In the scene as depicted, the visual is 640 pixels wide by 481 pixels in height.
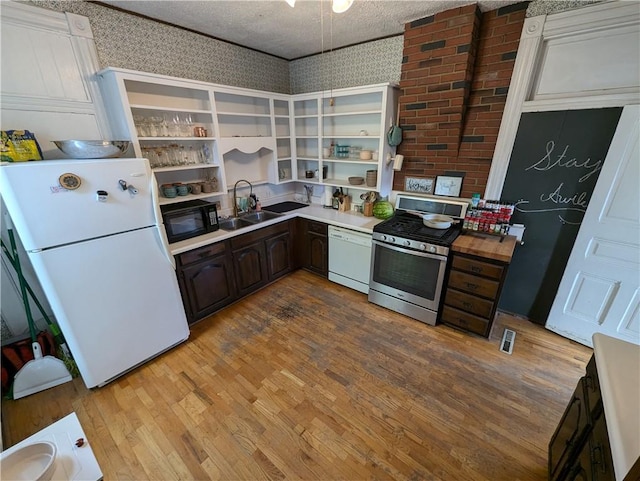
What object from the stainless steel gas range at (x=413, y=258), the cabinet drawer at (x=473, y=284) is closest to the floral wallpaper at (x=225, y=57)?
the stainless steel gas range at (x=413, y=258)

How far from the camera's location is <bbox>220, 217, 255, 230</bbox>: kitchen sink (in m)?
3.00

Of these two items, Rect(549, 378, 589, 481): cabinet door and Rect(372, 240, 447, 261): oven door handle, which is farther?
Rect(372, 240, 447, 261): oven door handle

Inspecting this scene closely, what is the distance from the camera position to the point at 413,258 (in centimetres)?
253

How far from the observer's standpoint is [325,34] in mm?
2688

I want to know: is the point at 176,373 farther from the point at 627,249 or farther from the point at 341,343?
the point at 627,249

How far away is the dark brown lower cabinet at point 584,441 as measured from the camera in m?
0.90

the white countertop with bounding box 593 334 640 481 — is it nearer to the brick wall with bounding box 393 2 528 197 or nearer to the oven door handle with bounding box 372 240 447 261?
the oven door handle with bounding box 372 240 447 261

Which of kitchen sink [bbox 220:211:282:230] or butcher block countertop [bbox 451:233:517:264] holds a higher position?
butcher block countertop [bbox 451:233:517:264]

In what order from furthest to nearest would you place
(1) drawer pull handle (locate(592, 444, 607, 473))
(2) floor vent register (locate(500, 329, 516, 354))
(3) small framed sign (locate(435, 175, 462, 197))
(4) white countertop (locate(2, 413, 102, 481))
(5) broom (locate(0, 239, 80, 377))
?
(3) small framed sign (locate(435, 175, 462, 197))
(2) floor vent register (locate(500, 329, 516, 354))
(5) broom (locate(0, 239, 80, 377))
(4) white countertop (locate(2, 413, 102, 481))
(1) drawer pull handle (locate(592, 444, 607, 473))

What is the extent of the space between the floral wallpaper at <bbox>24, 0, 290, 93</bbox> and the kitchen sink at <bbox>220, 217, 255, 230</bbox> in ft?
4.91

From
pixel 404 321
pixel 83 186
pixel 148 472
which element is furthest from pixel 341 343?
pixel 83 186

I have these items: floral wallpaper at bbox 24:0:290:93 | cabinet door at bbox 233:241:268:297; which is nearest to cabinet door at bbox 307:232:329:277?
cabinet door at bbox 233:241:268:297

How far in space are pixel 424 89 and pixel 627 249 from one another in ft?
6.89

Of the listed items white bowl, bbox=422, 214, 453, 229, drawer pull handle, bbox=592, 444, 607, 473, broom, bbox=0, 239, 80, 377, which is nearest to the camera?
Result: drawer pull handle, bbox=592, 444, 607, 473
